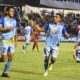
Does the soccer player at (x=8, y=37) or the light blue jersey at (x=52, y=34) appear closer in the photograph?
the soccer player at (x=8, y=37)

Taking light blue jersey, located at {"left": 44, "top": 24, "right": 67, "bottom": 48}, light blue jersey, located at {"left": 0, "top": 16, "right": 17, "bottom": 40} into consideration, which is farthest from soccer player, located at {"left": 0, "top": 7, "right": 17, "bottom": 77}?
light blue jersey, located at {"left": 44, "top": 24, "right": 67, "bottom": 48}

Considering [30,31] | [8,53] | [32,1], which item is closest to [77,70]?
[8,53]

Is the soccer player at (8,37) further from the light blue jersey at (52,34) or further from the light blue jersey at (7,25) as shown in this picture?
the light blue jersey at (52,34)

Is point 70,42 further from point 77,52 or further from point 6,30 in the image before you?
point 6,30

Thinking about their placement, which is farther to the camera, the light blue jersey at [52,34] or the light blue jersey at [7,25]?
the light blue jersey at [52,34]

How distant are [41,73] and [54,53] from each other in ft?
3.06

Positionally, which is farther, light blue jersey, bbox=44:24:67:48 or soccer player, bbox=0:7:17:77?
light blue jersey, bbox=44:24:67:48

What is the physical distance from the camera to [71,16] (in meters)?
50.7

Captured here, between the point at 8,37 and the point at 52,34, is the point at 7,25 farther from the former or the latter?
the point at 52,34

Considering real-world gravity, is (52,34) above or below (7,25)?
below

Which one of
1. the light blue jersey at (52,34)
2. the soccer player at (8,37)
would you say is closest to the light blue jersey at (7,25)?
the soccer player at (8,37)

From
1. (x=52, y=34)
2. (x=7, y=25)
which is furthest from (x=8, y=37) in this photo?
(x=52, y=34)

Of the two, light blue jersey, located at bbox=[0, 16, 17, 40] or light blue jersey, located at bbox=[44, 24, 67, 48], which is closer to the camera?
light blue jersey, located at bbox=[0, 16, 17, 40]

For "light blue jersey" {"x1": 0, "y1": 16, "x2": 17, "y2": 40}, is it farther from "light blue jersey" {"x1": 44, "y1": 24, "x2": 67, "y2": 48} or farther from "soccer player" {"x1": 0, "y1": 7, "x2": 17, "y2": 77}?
"light blue jersey" {"x1": 44, "y1": 24, "x2": 67, "y2": 48}
